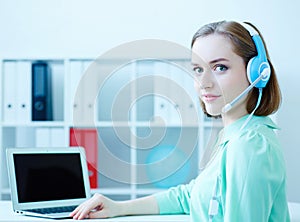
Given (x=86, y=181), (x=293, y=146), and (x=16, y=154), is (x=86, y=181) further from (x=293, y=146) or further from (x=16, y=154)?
(x=293, y=146)

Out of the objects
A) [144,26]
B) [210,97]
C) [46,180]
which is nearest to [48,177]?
[46,180]

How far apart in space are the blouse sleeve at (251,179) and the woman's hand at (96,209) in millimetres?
400

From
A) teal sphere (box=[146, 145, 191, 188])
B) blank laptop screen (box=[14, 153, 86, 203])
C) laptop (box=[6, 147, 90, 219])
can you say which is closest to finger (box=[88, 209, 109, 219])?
laptop (box=[6, 147, 90, 219])

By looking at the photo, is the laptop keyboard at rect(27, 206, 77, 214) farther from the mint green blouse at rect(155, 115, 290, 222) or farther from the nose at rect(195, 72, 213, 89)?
the nose at rect(195, 72, 213, 89)

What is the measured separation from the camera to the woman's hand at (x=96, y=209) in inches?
54.8

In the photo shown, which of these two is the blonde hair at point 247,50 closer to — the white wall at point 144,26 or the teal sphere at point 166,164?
the teal sphere at point 166,164

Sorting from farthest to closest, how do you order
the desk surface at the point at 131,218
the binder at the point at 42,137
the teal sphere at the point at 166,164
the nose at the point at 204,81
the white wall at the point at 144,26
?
the white wall at the point at 144,26 → the binder at the point at 42,137 → the desk surface at the point at 131,218 → the nose at the point at 204,81 → the teal sphere at the point at 166,164

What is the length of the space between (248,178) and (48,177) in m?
0.71

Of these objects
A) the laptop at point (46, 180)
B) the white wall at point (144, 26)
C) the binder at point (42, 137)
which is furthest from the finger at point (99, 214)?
the white wall at point (144, 26)

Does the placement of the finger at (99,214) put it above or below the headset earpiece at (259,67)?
below

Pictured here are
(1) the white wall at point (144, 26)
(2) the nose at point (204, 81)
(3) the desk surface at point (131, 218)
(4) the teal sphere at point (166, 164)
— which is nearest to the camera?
(4) the teal sphere at point (166, 164)

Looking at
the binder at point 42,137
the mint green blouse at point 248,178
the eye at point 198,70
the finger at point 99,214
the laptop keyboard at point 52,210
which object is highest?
the eye at point 198,70

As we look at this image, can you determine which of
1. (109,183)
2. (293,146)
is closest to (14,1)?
(109,183)

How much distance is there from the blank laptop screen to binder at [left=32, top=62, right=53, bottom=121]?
4.54 ft
